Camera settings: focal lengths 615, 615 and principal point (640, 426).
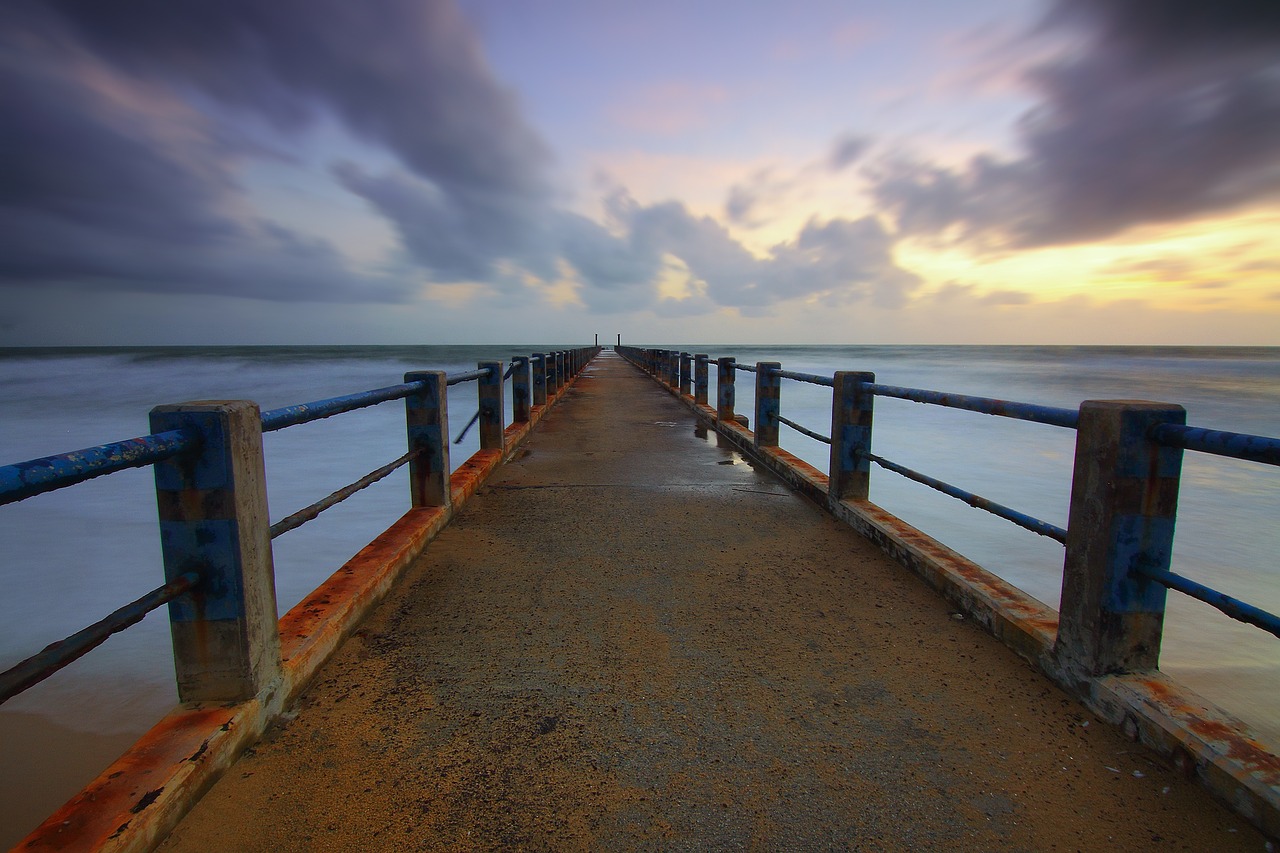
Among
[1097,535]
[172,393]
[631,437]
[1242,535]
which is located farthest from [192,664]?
[172,393]

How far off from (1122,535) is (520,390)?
23.1 ft

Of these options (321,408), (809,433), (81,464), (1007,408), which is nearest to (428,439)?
(321,408)

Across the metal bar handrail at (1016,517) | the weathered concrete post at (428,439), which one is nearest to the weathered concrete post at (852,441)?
the metal bar handrail at (1016,517)

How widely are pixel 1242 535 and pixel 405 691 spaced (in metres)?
9.29

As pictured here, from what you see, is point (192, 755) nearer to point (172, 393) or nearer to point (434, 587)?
point (434, 587)

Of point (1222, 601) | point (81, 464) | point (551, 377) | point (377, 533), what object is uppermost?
Result: point (81, 464)

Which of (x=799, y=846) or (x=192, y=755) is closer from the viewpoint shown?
(x=799, y=846)

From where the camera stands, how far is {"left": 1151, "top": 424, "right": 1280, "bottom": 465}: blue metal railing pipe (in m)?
1.50

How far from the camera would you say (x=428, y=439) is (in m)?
3.84

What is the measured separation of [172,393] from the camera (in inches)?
1358

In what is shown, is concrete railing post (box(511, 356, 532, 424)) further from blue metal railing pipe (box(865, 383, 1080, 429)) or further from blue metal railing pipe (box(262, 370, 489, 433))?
blue metal railing pipe (box(865, 383, 1080, 429))

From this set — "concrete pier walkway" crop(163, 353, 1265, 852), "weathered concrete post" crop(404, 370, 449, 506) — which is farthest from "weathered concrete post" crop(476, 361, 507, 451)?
"concrete pier walkway" crop(163, 353, 1265, 852)

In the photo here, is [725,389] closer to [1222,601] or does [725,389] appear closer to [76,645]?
[1222,601]

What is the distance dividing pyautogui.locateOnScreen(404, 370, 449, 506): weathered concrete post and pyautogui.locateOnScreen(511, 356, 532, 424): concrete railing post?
13.7 ft
